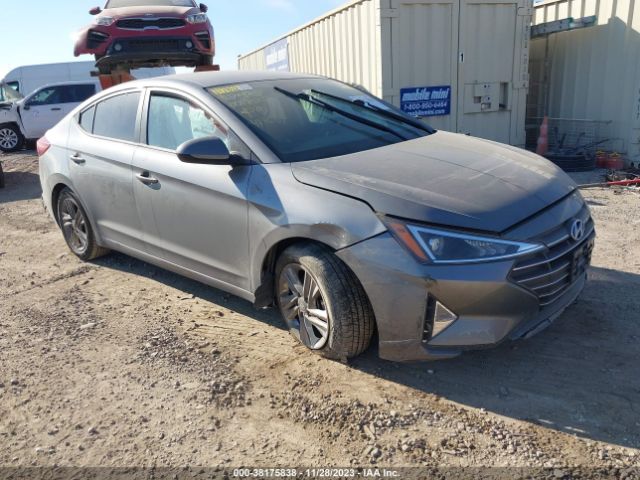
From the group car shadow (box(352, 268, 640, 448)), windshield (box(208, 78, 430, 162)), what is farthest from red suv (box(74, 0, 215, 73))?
car shadow (box(352, 268, 640, 448))

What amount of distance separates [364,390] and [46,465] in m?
1.58

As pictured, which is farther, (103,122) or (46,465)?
(103,122)

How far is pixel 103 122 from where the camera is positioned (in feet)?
14.9

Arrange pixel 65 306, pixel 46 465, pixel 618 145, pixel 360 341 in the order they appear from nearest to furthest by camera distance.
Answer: pixel 46 465
pixel 360 341
pixel 65 306
pixel 618 145

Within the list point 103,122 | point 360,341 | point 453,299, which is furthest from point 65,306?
point 453,299

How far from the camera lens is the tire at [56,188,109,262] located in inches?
192

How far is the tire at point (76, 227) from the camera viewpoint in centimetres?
488

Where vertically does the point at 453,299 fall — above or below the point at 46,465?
above

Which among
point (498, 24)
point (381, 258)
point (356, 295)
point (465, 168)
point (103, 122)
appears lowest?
point (356, 295)

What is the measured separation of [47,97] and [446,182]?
13.7 meters

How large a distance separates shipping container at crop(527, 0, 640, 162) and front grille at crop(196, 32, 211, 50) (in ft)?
18.6

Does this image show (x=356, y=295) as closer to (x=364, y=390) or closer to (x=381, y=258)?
(x=381, y=258)

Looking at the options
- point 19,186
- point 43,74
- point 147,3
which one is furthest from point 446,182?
point 43,74

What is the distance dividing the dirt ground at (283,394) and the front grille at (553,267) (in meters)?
0.50
